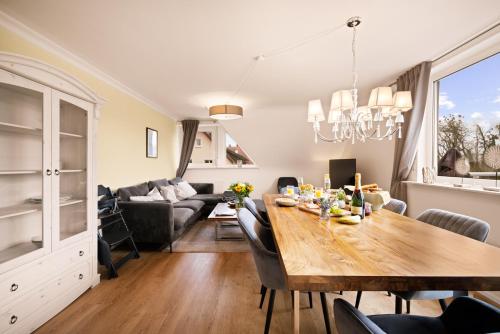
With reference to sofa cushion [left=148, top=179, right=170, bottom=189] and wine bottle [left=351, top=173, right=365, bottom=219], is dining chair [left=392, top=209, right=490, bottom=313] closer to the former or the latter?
wine bottle [left=351, top=173, right=365, bottom=219]

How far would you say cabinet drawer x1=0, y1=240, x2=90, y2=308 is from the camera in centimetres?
Answer: 141

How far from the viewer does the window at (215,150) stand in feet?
19.3

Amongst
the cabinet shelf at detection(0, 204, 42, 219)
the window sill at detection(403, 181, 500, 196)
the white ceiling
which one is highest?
the white ceiling

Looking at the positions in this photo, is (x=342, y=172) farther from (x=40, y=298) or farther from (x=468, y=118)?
→ (x=40, y=298)

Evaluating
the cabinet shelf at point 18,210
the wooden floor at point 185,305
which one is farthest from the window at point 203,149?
the cabinet shelf at point 18,210

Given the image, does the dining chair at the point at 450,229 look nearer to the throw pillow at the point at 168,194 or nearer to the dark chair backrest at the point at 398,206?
the dark chair backrest at the point at 398,206

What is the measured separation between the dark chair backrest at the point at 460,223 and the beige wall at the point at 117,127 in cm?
321

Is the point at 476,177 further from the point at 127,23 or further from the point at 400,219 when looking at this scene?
the point at 127,23

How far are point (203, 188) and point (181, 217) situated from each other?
2.26m

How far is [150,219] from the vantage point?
2930 mm

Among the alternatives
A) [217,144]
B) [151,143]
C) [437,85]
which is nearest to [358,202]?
[437,85]

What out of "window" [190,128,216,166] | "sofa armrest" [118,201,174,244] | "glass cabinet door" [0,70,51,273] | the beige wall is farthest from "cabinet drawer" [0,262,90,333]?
"window" [190,128,216,166]

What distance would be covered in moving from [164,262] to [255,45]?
8.89 ft

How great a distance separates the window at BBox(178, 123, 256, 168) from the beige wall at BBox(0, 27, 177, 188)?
1.23m
